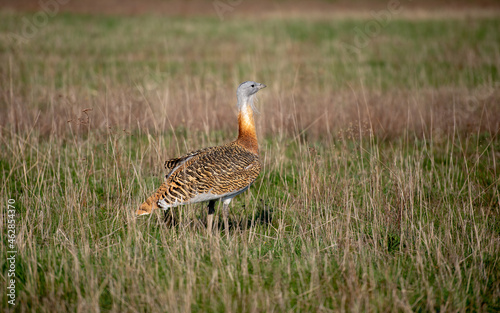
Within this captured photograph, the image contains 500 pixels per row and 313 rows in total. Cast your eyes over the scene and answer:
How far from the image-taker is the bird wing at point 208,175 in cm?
369

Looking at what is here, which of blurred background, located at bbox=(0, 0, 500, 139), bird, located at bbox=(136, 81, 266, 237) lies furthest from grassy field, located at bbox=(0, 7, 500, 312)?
bird, located at bbox=(136, 81, 266, 237)

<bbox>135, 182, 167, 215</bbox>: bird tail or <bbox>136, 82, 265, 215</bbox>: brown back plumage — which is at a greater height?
<bbox>136, 82, 265, 215</bbox>: brown back plumage

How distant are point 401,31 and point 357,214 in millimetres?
16455

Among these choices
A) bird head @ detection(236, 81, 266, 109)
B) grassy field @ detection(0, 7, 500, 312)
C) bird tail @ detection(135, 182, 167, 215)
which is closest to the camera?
grassy field @ detection(0, 7, 500, 312)

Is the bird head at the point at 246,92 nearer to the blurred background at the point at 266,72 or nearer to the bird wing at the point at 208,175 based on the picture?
the bird wing at the point at 208,175

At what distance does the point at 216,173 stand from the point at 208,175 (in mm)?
77

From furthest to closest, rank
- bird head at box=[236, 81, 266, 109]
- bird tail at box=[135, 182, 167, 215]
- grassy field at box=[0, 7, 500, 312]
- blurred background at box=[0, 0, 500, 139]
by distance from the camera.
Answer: blurred background at box=[0, 0, 500, 139] → bird head at box=[236, 81, 266, 109] → bird tail at box=[135, 182, 167, 215] → grassy field at box=[0, 7, 500, 312]

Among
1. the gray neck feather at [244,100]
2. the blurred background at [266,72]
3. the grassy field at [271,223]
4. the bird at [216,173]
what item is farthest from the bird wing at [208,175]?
the blurred background at [266,72]

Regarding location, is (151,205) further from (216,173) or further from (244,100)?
(244,100)

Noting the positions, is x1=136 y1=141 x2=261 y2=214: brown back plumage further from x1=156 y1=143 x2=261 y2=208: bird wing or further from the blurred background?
the blurred background

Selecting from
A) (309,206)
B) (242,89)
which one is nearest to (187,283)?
(309,206)

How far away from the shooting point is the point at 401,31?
18484 mm

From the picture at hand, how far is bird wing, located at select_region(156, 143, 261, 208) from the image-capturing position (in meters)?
3.69

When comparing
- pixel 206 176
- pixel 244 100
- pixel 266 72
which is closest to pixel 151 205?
pixel 206 176
